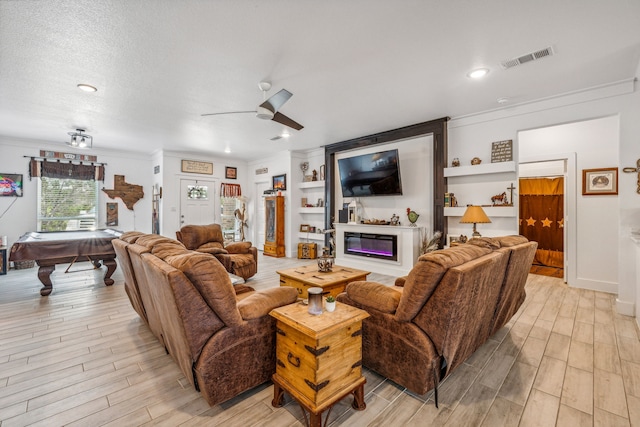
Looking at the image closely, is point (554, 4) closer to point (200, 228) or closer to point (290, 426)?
point (290, 426)

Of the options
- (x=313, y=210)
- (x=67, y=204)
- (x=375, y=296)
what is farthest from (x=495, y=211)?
(x=67, y=204)

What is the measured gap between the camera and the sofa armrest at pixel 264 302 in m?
1.78

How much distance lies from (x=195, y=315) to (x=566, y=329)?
11.3 feet

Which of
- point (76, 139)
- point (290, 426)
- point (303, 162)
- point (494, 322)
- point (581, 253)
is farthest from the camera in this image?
point (303, 162)

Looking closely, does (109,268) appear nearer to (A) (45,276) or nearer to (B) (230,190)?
(A) (45,276)

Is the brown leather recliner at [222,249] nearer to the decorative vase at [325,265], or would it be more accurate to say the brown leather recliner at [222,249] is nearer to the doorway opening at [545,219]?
the decorative vase at [325,265]

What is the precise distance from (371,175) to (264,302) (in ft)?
13.3

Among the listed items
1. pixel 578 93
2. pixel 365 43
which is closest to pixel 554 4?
pixel 365 43

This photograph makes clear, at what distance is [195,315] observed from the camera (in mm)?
1591

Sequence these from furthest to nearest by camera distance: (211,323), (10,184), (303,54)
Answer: (10,184) → (303,54) → (211,323)

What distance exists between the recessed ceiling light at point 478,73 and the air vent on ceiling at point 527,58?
0.16 m

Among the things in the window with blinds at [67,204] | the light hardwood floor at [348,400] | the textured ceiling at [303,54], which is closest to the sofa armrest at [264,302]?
the light hardwood floor at [348,400]

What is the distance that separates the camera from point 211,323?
1.65m

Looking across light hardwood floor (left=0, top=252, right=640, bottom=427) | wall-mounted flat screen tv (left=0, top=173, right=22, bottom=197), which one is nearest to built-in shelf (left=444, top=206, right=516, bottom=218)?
light hardwood floor (left=0, top=252, right=640, bottom=427)
